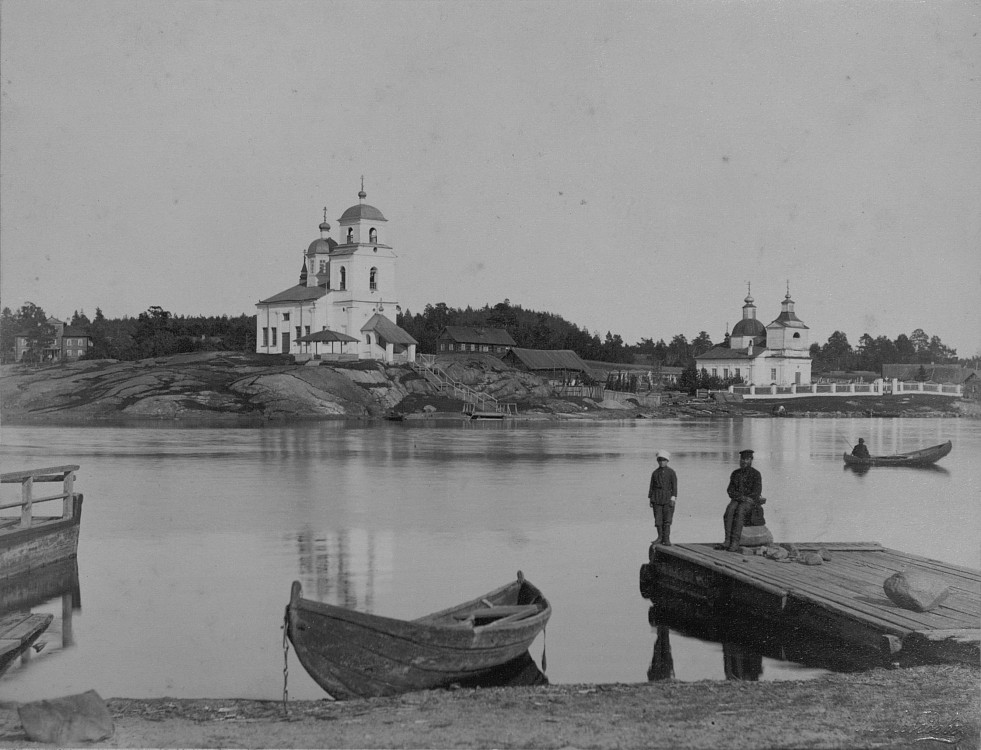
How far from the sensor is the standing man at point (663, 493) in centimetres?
1833

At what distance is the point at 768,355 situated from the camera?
118 m

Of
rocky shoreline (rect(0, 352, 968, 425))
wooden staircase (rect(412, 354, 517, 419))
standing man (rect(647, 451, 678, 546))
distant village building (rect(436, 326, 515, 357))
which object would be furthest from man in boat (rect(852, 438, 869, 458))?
distant village building (rect(436, 326, 515, 357))

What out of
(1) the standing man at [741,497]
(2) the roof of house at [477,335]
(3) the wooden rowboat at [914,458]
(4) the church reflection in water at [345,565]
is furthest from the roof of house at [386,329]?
(1) the standing man at [741,497]

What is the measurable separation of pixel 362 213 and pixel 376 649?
87270 mm

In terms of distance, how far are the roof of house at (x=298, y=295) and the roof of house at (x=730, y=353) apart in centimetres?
4902

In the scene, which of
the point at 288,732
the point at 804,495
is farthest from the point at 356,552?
Answer: the point at 804,495

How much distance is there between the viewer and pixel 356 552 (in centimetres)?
2266

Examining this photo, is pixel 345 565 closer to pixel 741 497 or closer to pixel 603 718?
pixel 741 497

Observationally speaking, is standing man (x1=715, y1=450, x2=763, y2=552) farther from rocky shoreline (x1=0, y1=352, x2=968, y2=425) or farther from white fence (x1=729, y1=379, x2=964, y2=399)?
white fence (x1=729, y1=379, x2=964, y2=399)

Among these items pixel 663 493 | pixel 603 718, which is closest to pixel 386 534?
pixel 663 493

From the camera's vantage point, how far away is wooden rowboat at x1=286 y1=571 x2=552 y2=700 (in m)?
11.2

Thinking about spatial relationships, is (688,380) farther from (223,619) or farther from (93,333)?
(223,619)

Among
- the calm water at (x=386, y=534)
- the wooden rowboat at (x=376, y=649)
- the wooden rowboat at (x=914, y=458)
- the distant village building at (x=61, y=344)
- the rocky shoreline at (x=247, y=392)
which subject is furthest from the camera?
the distant village building at (x=61, y=344)

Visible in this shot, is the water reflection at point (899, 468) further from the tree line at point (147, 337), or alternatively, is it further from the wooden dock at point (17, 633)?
the tree line at point (147, 337)
